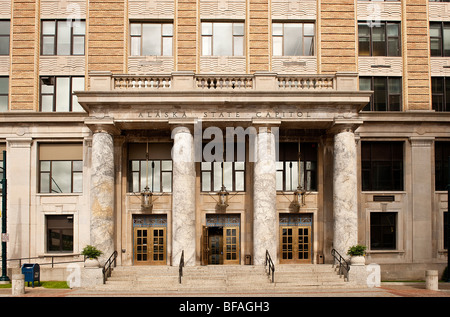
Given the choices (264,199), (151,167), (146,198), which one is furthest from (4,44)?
(264,199)

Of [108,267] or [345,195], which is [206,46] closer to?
[345,195]

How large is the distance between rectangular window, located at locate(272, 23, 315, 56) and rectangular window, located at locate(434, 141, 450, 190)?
9041 mm

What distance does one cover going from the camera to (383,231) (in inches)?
1080

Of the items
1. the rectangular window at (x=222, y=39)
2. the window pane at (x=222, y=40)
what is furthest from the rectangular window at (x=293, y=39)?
the window pane at (x=222, y=40)

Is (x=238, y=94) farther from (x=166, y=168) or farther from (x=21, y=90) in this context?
(x=21, y=90)

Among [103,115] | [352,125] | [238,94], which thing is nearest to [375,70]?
[352,125]

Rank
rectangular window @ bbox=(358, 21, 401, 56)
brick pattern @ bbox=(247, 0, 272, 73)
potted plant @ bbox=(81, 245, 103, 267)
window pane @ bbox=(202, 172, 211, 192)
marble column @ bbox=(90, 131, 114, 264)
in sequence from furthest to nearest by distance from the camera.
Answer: rectangular window @ bbox=(358, 21, 401, 56) < brick pattern @ bbox=(247, 0, 272, 73) < window pane @ bbox=(202, 172, 211, 192) < marble column @ bbox=(90, 131, 114, 264) < potted plant @ bbox=(81, 245, 103, 267)

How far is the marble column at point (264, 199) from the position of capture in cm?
2339

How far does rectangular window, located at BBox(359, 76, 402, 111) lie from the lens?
28.0 m

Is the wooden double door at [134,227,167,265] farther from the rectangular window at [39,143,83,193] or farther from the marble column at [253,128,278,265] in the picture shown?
the marble column at [253,128,278,265]

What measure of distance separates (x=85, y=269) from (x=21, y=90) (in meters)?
11.3

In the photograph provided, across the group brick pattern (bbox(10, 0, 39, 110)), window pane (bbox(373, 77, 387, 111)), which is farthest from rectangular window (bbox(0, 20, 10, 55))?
window pane (bbox(373, 77, 387, 111))

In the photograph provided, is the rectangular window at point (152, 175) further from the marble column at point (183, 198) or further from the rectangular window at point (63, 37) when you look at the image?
the rectangular window at point (63, 37)

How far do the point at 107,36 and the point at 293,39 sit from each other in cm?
1038
